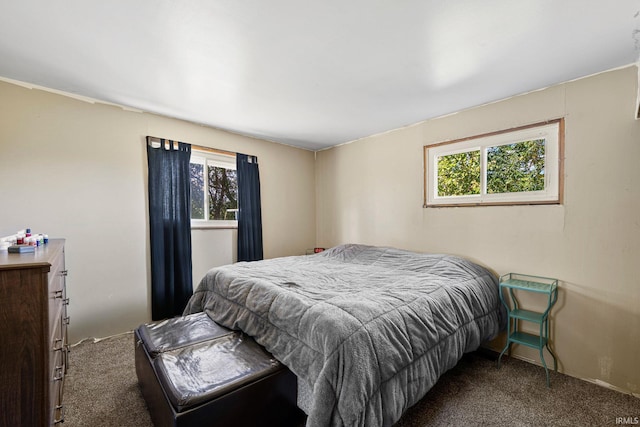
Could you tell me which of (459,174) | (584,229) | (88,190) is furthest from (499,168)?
(88,190)

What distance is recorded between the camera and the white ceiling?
1367 mm

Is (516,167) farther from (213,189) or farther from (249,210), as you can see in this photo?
(213,189)

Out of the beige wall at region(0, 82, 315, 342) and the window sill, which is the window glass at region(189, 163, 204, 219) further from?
the beige wall at region(0, 82, 315, 342)

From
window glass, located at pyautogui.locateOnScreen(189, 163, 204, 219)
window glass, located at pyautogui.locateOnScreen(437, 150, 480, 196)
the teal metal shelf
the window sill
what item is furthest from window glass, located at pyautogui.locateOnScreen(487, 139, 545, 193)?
window glass, located at pyautogui.locateOnScreen(189, 163, 204, 219)

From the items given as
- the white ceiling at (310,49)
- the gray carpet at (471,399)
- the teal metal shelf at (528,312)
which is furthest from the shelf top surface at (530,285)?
the white ceiling at (310,49)

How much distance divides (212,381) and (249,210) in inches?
91.6

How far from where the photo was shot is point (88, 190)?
2.41 metres

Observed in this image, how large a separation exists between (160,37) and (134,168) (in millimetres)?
1521

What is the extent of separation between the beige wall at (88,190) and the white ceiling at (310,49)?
0.23 meters

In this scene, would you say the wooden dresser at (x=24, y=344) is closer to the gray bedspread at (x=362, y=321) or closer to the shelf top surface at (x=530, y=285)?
the gray bedspread at (x=362, y=321)

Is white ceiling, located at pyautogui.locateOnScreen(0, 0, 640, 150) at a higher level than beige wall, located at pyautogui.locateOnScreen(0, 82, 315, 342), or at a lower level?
higher

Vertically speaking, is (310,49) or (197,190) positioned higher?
(310,49)

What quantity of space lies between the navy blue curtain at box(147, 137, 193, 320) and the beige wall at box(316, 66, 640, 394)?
9.03ft

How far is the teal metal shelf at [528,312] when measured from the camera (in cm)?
202
